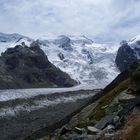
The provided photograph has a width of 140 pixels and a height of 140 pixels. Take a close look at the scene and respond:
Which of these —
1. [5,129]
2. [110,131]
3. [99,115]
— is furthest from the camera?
[5,129]

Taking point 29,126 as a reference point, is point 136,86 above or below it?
above

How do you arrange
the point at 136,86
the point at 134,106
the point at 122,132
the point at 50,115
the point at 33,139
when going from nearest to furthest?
1. the point at 122,132
2. the point at 134,106
3. the point at 136,86
4. the point at 33,139
5. the point at 50,115

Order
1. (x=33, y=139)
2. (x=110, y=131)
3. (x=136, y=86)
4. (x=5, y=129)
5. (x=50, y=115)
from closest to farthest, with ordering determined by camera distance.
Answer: (x=110, y=131), (x=136, y=86), (x=33, y=139), (x=5, y=129), (x=50, y=115)

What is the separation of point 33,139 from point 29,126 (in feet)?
183

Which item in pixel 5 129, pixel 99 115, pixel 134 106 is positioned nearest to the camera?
pixel 134 106

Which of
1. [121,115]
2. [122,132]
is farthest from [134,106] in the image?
[122,132]

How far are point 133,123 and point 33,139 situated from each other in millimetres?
57419

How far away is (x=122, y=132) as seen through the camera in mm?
28031

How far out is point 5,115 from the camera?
176 m

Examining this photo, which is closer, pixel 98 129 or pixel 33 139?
pixel 98 129

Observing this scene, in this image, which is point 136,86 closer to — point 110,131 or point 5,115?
point 110,131

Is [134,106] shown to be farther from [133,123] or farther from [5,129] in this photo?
[5,129]

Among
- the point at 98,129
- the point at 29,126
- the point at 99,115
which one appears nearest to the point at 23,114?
the point at 29,126

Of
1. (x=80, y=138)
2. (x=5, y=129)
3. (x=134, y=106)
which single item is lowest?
(x=5, y=129)
